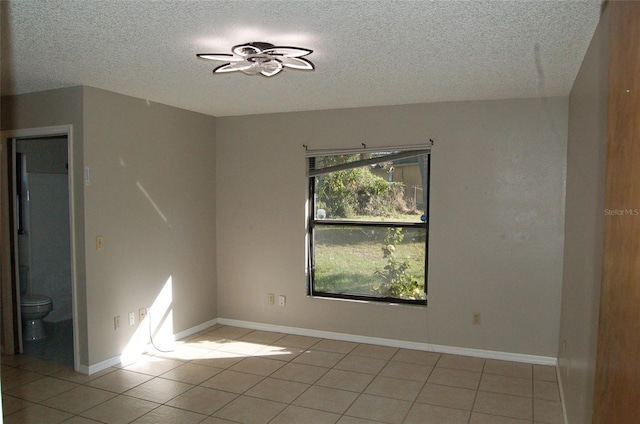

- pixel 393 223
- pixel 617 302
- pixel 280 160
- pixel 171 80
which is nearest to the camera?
pixel 617 302

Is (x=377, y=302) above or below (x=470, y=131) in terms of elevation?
below

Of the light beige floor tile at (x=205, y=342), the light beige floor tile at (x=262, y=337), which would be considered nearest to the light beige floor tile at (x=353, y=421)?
the light beige floor tile at (x=262, y=337)

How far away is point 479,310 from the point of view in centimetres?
415

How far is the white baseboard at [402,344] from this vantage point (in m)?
4.03

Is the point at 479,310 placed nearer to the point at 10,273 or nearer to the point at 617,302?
the point at 617,302

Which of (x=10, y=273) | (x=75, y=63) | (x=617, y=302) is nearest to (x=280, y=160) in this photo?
(x=75, y=63)

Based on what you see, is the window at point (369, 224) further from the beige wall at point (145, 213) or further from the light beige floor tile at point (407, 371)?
the beige wall at point (145, 213)

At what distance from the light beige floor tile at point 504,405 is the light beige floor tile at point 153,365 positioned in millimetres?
2443

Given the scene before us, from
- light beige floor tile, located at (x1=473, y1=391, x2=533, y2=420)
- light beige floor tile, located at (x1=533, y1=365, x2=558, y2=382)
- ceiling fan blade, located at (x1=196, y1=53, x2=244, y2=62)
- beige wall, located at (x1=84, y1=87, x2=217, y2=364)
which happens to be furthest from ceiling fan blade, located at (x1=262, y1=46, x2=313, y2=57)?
light beige floor tile, located at (x1=533, y1=365, x2=558, y2=382)

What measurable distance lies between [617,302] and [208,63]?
8.35 ft

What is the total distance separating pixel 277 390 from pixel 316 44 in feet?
8.08

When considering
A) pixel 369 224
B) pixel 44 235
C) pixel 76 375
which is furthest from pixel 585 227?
pixel 44 235

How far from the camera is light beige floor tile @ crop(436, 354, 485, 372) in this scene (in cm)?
394

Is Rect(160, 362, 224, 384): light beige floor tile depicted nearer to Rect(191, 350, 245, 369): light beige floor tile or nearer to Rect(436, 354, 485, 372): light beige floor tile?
Rect(191, 350, 245, 369): light beige floor tile
